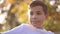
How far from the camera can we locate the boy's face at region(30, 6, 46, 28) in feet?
2.43

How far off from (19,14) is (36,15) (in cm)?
13

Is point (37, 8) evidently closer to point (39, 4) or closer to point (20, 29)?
point (39, 4)

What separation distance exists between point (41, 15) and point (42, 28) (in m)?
0.08

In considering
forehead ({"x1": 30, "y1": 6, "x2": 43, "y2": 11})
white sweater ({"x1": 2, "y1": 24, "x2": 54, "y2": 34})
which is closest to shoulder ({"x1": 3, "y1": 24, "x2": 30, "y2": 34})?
white sweater ({"x1": 2, "y1": 24, "x2": 54, "y2": 34})

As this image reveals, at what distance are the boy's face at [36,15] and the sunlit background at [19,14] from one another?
0.05 metres

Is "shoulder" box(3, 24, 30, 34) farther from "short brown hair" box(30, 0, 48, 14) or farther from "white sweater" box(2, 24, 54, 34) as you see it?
"short brown hair" box(30, 0, 48, 14)

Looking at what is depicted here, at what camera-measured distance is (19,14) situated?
0.81 meters

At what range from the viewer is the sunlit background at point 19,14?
0.78 meters

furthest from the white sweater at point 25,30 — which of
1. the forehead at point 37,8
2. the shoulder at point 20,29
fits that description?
the forehead at point 37,8

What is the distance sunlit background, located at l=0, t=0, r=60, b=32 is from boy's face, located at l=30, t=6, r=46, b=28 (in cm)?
5

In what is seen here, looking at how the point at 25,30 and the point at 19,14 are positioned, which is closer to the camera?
the point at 25,30

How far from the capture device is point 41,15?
29.9 inches

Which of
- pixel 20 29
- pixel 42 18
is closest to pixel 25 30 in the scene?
pixel 20 29

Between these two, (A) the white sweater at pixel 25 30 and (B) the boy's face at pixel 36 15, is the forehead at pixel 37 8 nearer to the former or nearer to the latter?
(B) the boy's face at pixel 36 15
